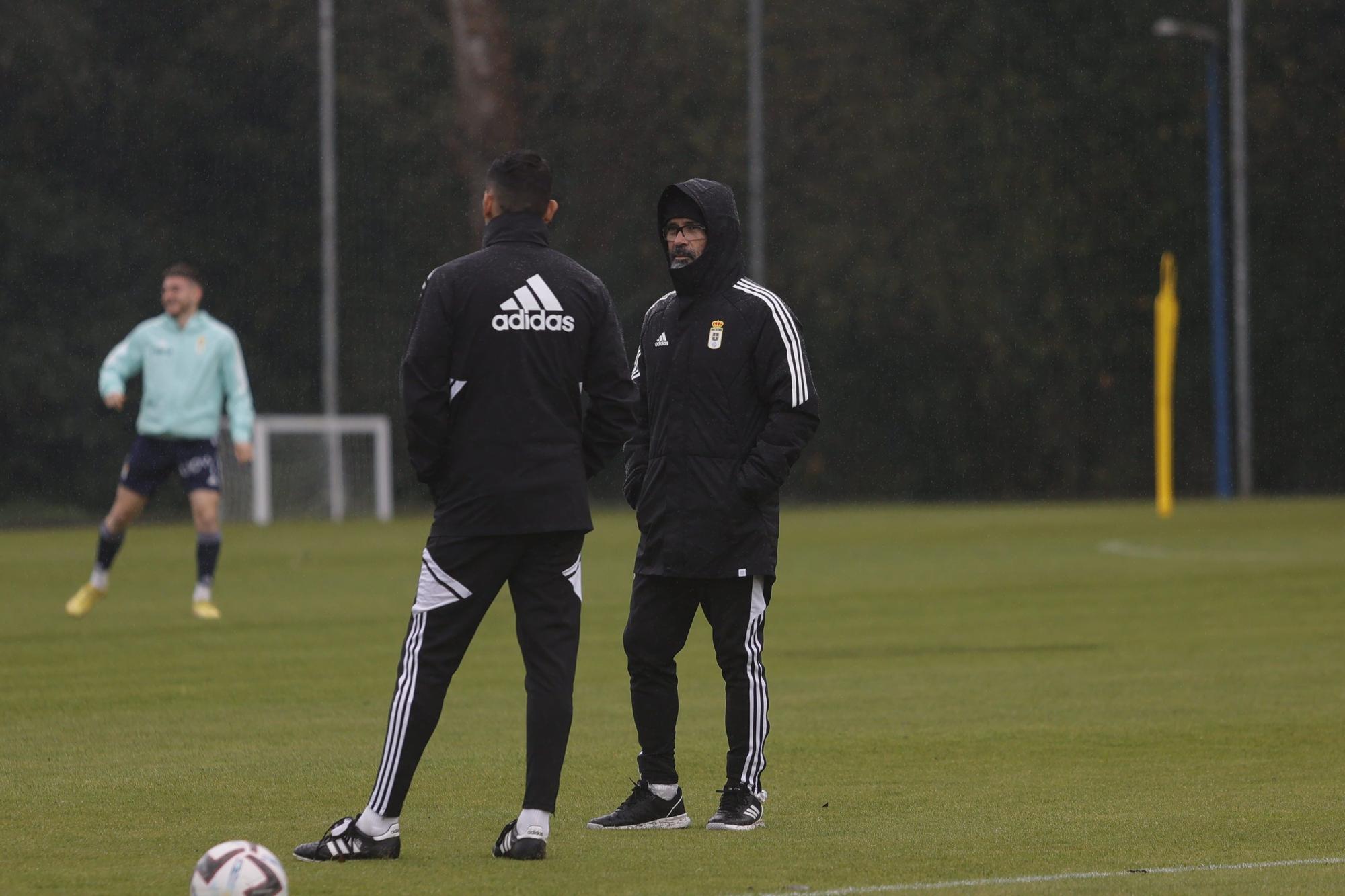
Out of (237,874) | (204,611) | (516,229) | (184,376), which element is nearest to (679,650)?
(516,229)

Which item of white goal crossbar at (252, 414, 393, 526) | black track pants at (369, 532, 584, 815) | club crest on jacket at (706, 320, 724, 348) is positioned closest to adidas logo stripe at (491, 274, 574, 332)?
black track pants at (369, 532, 584, 815)

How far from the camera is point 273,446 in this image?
30.2 meters

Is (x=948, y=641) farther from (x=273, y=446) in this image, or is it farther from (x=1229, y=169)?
(x=1229, y=169)

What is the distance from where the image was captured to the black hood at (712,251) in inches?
286

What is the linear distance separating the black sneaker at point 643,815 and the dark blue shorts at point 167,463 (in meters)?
8.13

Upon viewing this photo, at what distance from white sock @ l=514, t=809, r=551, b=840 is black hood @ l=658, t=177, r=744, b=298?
5.96 ft

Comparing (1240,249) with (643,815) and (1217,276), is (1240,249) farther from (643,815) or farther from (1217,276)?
(643,815)

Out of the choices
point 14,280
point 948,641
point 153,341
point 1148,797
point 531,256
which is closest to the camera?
point 531,256

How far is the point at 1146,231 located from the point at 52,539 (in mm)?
18191

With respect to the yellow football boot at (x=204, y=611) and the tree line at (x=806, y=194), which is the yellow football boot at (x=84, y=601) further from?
the tree line at (x=806, y=194)

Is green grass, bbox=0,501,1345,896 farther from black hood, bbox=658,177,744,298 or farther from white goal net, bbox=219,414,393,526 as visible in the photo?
white goal net, bbox=219,414,393,526

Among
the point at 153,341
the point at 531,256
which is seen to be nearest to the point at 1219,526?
the point at 153,341

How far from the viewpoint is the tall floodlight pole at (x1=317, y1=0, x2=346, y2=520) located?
3120 centimetres

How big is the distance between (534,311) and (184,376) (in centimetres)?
873
